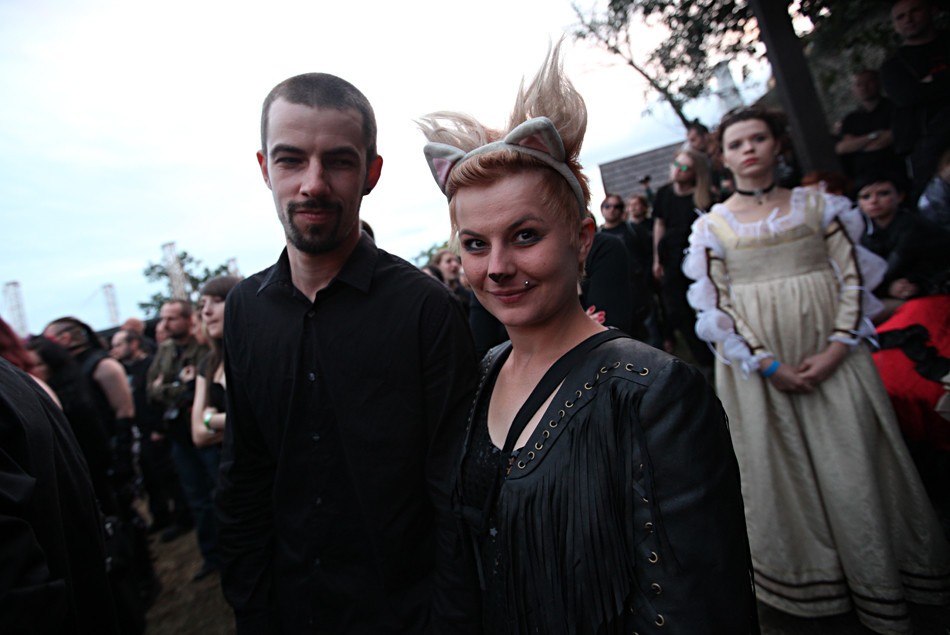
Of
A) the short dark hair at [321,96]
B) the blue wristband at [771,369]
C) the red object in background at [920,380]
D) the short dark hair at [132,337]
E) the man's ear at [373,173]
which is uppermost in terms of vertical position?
the short dark hair at [132,337]

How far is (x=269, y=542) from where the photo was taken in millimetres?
1643

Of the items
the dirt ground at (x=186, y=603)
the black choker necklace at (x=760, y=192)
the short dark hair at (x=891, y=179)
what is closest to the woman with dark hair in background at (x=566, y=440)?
the black choker necklace at (x=760, y=192)

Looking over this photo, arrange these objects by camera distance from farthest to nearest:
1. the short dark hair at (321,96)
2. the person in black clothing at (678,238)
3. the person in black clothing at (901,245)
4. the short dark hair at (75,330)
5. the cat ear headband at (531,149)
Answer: the person in black clothing at (678,238) → the short dark hair at (75,330) → the person in black clothing at (901,245) → the short dark hair at (321,96) → the cat ear headband at (531,149)

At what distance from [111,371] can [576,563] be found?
444 centimetres

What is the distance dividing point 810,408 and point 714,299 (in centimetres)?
66

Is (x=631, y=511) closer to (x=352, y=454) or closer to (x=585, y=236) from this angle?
(x=585, y=236)

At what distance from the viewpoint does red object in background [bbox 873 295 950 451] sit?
8.64ft

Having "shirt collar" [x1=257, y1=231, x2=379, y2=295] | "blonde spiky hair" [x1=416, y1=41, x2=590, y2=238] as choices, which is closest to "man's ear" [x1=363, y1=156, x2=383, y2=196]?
"shirt collar" [x1=257, y1=231, x2=379, y2=295]

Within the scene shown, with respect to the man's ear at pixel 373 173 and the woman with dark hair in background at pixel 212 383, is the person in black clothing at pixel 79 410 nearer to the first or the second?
the woman with dark hair in background at pixel 212 383

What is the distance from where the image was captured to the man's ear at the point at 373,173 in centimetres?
162

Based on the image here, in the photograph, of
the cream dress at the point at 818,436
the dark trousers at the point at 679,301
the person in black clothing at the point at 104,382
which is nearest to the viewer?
the cream dress at the point at 818,436

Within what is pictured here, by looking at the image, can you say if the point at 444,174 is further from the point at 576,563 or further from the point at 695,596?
the point at 695,596

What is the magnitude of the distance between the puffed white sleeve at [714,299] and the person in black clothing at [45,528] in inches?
99.3

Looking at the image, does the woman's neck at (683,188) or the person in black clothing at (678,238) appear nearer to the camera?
the person in black clothing at (678,238)
